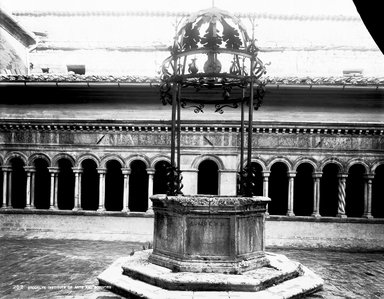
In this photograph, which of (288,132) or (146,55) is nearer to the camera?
(288,132)

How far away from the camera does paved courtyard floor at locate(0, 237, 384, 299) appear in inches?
274

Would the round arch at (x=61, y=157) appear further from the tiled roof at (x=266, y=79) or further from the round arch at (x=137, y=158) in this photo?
the tiled roof at (x=266, y=79)

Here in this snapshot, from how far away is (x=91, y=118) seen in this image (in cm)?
1352

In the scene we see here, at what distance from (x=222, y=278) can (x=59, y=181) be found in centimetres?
1003

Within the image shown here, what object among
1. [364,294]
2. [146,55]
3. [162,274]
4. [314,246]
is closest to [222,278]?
[162,274]

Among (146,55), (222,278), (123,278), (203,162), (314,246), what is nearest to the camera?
(222,278)

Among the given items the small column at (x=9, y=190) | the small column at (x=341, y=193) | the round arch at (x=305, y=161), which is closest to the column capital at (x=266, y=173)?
the round arch at (x=305, y=161)

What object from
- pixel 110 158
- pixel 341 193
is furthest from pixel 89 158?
pixel 341 193

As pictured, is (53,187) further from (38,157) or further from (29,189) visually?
Answer: (38,157)

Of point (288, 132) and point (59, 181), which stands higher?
point (288, 132)

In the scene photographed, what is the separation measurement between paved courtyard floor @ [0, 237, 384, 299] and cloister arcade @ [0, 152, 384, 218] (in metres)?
1.59

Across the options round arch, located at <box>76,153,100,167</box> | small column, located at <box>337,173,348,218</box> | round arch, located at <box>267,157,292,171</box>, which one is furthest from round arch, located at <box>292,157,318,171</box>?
round arch, located at <box>76,153,100,167</box>

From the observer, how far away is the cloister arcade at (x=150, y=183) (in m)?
13.2

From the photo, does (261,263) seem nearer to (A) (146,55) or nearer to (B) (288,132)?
(B) (288,132)
